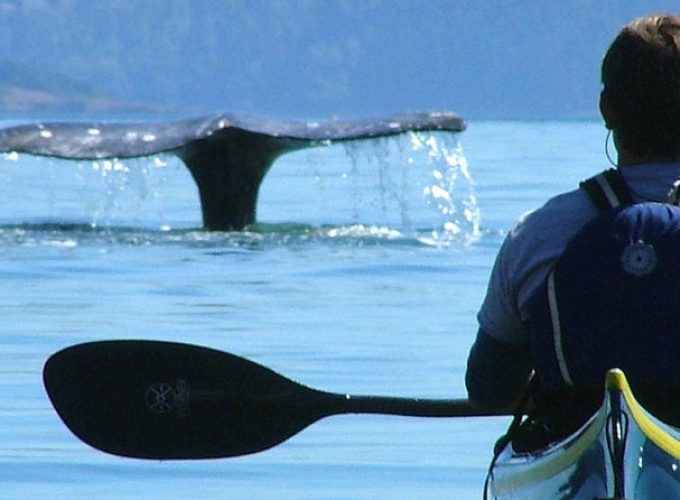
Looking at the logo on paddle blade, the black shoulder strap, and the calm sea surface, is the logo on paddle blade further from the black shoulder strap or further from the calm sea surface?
the calm sea surface

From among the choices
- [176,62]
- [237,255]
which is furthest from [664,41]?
[176,62]

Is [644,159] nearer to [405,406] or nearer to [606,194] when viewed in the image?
[606,194]

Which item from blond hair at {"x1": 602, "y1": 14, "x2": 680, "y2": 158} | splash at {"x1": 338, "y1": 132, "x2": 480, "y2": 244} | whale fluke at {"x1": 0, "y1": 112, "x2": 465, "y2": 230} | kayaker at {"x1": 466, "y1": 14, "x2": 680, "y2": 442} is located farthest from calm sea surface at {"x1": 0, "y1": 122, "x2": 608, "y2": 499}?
blond hair at {"x1": 602, "y1": 14, "x2": 680, "y2": 158}

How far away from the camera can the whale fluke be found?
14.4 meters

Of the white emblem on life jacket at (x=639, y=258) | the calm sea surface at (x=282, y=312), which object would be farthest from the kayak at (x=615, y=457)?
the calm sea surface at (x=282, y=312)

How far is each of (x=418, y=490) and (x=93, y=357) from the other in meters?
1.79

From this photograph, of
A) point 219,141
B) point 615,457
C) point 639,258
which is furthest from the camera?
point 219,141

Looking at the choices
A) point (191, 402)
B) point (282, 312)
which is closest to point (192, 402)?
point (191, 402)

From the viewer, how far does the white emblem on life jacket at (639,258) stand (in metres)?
4.32

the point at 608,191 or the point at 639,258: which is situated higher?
the point at 608,191

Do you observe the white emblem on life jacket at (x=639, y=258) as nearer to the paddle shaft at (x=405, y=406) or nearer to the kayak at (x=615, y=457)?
the kayak at (x=615, y=457)

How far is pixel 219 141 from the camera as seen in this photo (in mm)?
15375

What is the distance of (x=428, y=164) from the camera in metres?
33.6

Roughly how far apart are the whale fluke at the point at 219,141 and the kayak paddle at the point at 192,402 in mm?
8764
